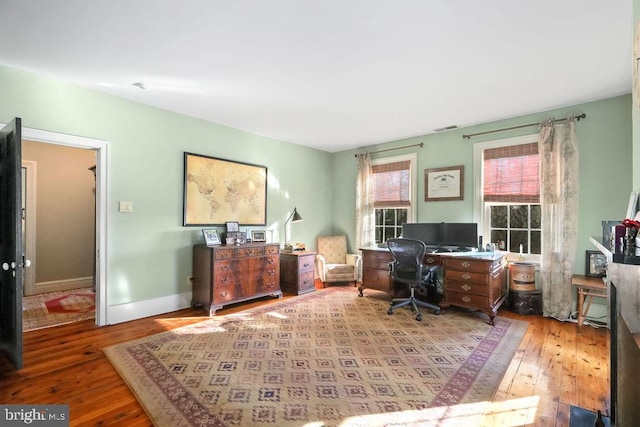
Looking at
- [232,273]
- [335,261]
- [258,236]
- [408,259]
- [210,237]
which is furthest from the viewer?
[335,261]

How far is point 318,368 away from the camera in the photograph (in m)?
2.36

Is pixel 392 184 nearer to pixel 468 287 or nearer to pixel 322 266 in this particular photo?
pixel 322 266

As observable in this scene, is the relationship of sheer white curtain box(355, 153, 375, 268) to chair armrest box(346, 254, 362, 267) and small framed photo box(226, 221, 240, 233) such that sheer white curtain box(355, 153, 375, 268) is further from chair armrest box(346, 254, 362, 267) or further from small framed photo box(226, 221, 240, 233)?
small framed photo box(226, 221, 240, 233)

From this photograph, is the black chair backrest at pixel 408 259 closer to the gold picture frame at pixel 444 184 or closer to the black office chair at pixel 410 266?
the black office chair at pixel 410 266

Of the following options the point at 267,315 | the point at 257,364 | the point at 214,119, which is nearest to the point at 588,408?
the point at 257,364

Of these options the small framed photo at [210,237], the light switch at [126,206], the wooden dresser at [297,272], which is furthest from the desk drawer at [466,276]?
the light switch at [126,206]

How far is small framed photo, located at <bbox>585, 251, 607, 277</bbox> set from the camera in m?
3.33

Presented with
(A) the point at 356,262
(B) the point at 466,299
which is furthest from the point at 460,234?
(A) the point at 356,262

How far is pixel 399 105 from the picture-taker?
3596 millimetres

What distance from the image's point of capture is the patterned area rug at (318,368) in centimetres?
183

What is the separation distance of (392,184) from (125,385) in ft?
14.7

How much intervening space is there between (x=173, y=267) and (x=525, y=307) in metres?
4.50

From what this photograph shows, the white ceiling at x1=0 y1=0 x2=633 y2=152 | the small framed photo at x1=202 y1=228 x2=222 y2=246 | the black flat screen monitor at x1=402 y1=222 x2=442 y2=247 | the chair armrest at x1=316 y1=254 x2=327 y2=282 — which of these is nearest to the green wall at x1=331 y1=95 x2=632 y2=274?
the white ceiling at x1=0 y1=0 x2=633 y2=152

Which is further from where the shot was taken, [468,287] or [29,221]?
[29,221]
